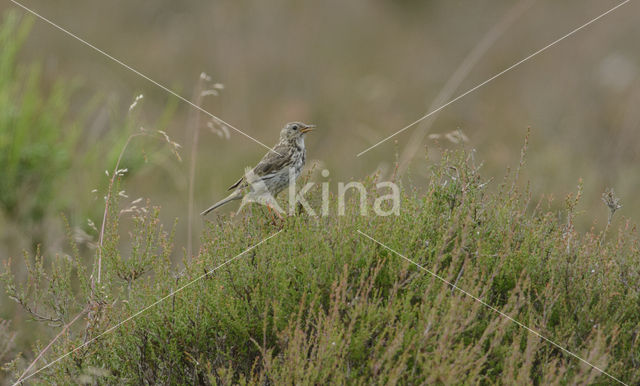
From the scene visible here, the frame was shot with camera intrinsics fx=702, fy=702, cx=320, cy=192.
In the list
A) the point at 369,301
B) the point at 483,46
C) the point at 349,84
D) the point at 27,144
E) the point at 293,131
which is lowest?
the point at 369,301

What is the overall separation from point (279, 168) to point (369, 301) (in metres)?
1.82

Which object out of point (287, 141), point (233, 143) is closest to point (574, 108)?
point (233, 143)

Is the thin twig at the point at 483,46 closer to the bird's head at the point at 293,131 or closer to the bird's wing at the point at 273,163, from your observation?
the bird's head at the point at 293,131

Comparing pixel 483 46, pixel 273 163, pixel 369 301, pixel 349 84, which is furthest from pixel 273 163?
pixel 483 46

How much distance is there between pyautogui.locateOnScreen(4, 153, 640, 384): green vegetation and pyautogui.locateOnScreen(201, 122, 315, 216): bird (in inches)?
36.0

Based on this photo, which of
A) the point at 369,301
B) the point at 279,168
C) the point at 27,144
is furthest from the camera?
the point at 27,144

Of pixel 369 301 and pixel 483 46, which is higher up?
pixel 483 46

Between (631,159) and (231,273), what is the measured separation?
25.5 ft

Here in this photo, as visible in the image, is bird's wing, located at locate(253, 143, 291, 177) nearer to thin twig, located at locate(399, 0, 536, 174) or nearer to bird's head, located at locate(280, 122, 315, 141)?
bird's head, located at locate(280, 122, 315, 141)

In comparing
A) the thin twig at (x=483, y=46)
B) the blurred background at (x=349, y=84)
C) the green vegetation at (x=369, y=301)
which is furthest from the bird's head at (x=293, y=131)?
the thin twig at (x=483, y=46)

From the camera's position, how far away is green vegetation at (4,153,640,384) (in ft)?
10.5

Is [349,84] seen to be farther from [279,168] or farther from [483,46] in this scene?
[279,168]

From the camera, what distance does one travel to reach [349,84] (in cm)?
1280

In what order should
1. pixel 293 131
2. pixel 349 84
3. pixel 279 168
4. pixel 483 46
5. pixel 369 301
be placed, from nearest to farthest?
pixel 369 301 < pixel 279 168 < pixel 293 131 < pixel 349 84 < pixel 483 46
